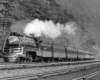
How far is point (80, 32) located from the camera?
56719 mm

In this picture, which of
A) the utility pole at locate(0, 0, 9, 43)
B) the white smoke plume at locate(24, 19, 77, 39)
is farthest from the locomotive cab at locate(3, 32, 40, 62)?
the utility pole at locate(0, 0, 9, 43)

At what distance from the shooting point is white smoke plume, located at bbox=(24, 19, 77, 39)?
23891 millimetres

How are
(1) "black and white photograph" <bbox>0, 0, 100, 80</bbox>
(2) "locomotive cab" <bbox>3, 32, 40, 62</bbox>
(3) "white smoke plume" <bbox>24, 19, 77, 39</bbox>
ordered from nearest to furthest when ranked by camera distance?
1. (1) "black and white photograph" <bbox>0, 0, 100, 80</bbox>
2. (2) "locomotive cab" <bbox>3, 32, 40, 62</bbox>
3. (3) "white smoke plume" <bbox>24, 19, 77, 39</bbox>

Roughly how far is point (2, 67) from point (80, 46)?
39.7 metres

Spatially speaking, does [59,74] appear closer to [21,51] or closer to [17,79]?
[17,79]

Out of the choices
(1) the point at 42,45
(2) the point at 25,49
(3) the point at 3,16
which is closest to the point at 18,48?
A: (2) the point at 25,49

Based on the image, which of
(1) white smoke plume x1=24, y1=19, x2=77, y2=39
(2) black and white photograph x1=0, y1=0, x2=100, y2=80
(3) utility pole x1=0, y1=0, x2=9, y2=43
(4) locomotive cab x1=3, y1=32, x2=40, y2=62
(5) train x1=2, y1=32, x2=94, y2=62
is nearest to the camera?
(2) black and white photograph x1=0, y1=0, x2=100, y2=80

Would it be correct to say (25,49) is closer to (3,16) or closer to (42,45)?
(42,45)

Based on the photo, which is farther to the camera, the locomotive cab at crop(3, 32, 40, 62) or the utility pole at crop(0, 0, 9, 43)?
the utility pole at crop(0, 0, 9, 43)

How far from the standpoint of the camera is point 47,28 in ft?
119

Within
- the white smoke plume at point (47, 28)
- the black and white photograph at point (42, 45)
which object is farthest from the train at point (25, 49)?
the white smoke plume at point (47, 28)

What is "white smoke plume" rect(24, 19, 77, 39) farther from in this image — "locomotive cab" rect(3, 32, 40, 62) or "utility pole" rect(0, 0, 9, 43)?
"locomotive cab" rect(3, 32, 40, 62)

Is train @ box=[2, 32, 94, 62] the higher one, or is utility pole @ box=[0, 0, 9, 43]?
utility pole @ box=[0, 0, 9, 43]

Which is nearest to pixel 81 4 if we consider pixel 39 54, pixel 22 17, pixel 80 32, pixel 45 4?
pixel 80 32
